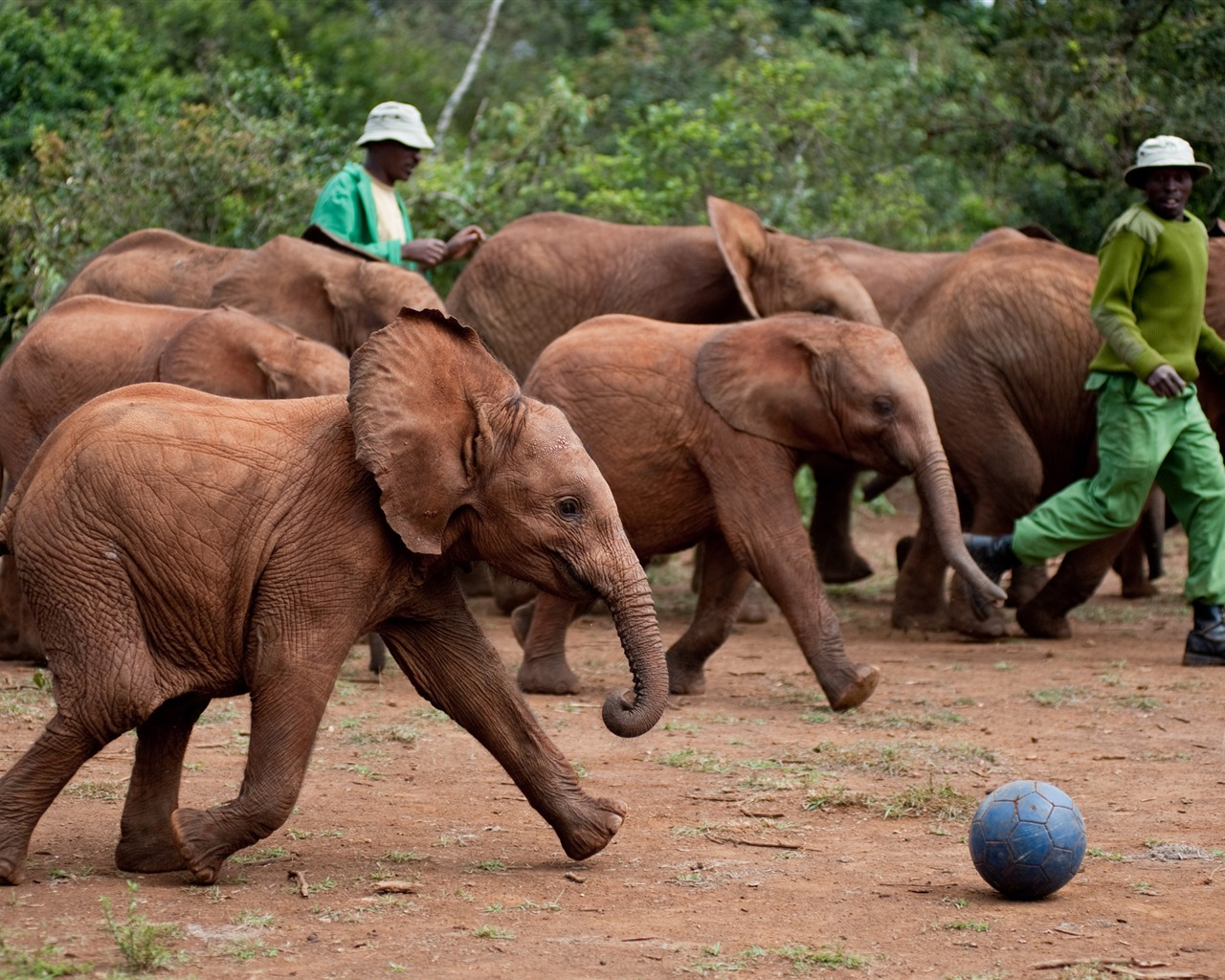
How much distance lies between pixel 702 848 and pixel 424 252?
197 inches

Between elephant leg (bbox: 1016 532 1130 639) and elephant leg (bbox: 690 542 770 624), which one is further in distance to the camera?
elephant leg (bbox: 690 542 770 624)

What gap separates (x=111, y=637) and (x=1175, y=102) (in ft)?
37.0

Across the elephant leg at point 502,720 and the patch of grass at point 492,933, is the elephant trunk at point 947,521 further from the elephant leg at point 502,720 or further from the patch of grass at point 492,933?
the patch of grass at point 492,933

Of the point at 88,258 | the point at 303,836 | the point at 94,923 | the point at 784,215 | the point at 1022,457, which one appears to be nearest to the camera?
the point at 94,923

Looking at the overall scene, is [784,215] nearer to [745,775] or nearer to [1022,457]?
[1022,457]

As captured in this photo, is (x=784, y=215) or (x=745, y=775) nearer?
(x=745, y=775)

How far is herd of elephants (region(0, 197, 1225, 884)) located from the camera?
17.5 ft

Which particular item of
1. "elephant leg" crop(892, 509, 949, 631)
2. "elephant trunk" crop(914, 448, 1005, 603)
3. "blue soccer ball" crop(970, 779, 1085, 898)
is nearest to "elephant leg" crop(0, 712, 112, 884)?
"blue soccer ball" crop(970, 779, 1085, 898)

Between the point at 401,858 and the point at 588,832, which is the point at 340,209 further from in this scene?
the point at 588,832

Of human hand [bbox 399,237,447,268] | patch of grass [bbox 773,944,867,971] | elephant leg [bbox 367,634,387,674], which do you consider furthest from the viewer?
human hand [bbox 399,237,447,268]

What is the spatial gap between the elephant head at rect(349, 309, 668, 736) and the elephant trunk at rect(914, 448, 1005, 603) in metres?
3.00

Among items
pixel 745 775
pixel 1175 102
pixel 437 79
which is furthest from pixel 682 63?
pixel 745 775

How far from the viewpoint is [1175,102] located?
14.5 meters

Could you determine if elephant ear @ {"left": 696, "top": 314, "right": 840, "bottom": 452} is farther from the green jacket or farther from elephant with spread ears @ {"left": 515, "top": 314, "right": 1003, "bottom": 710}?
the green jacket
